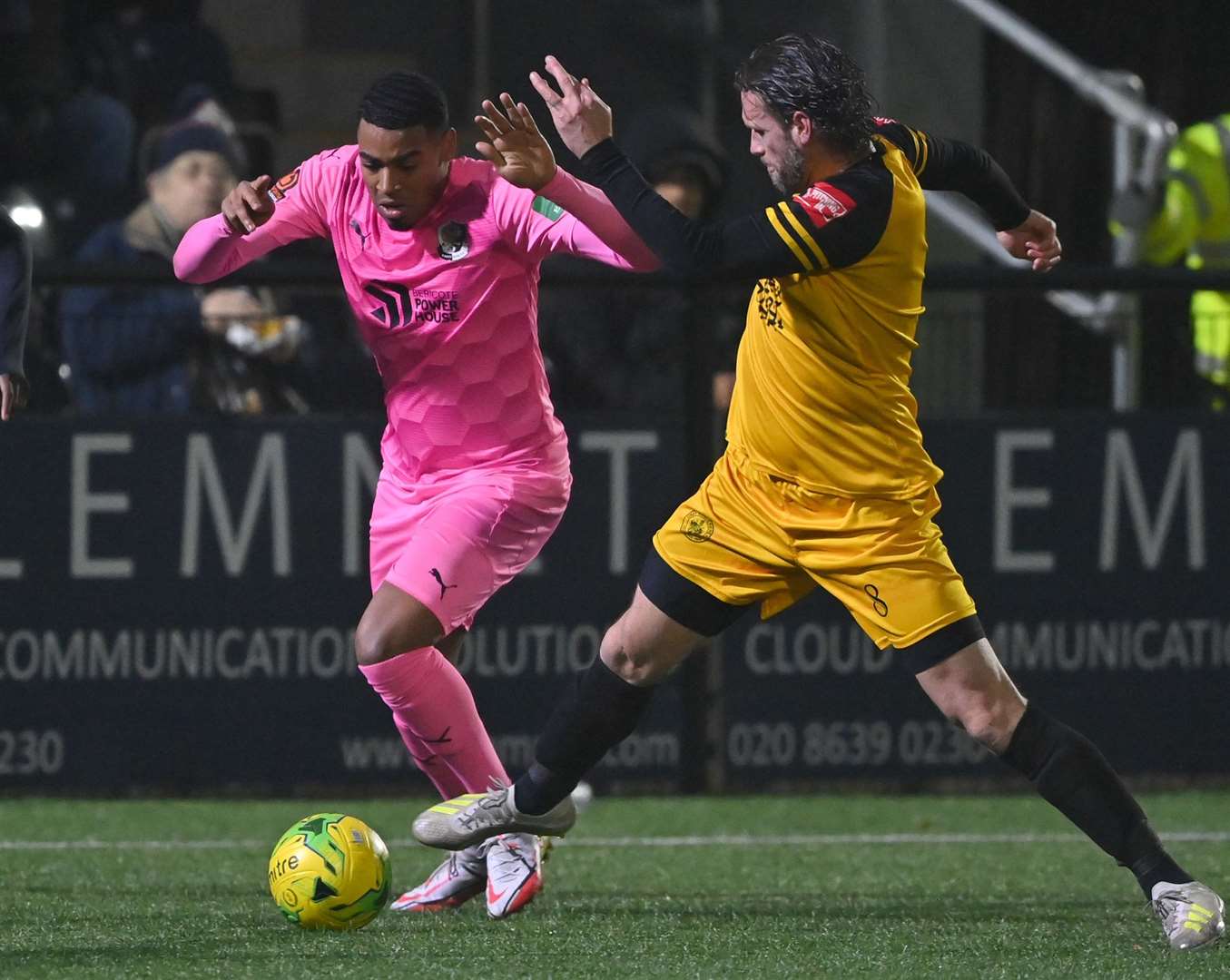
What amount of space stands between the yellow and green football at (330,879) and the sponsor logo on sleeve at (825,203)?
179 centimetres

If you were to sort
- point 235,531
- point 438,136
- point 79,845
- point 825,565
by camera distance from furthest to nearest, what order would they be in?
point 235,531 → point 79,845 → point 438,136 → point 825,565

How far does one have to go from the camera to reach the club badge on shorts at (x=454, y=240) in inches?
221

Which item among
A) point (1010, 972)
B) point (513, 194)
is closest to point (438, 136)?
point (513, 194)

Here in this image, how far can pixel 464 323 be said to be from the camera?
567 centimetres

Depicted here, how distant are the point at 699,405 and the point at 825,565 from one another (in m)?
2.88

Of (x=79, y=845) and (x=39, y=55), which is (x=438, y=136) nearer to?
(x=79, y=845)

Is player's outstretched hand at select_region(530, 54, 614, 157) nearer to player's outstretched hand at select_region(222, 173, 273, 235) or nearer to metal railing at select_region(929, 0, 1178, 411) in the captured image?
player's outstretched hand at select_region(222, 173, 273, 235)

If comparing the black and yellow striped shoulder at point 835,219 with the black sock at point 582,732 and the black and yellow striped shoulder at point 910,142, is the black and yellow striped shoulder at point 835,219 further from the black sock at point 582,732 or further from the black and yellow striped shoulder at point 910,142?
the black sock at point 582,732

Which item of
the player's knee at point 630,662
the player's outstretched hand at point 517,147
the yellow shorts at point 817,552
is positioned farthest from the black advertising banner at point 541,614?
the player's outstretched hand at point 517,147

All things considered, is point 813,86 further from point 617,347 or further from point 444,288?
point 617,347

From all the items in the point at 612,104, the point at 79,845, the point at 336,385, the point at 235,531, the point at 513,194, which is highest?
the point at 612,104

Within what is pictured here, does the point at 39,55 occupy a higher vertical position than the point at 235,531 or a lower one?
higher

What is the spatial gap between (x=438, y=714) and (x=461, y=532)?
1.51 feet

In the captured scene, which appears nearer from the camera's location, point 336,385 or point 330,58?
point 336,385
